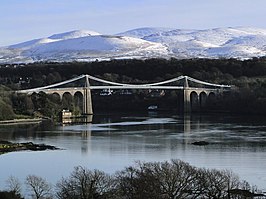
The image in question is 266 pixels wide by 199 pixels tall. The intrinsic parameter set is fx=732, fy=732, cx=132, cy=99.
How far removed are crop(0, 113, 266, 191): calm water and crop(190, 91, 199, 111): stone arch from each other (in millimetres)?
8165

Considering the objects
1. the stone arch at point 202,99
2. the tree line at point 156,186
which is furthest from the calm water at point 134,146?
the stone arch at point 202,99

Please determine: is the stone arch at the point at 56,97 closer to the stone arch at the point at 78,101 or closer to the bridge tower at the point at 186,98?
the stone arch at the point at 78,101

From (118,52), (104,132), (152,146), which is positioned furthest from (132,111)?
(118,52)

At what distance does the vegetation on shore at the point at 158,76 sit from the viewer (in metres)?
25.0

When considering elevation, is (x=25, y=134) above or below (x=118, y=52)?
below

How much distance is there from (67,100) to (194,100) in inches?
244

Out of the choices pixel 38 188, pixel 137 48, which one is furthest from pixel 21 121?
pixel 137 48

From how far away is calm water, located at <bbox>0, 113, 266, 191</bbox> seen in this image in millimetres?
10312

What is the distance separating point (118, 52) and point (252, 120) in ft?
143

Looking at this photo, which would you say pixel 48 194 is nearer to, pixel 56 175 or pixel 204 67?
pixel 56 175

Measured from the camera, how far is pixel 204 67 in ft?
104

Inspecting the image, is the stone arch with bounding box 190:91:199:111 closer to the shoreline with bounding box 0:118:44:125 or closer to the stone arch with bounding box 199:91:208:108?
the stone arch with bounding box 199:91:208:108

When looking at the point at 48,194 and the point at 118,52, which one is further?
the point at 118,52

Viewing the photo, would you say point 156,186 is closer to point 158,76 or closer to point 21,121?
point 21,121
